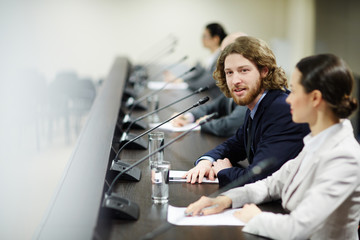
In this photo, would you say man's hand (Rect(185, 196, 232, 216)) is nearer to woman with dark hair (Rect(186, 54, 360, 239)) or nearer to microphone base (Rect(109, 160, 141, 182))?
woman with dark hair (Rect(186, 54, 360, 239))

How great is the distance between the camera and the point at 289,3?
8.98m

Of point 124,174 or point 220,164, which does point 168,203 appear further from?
point 220,164

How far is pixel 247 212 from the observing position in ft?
4.71

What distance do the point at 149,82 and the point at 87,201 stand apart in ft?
12.8

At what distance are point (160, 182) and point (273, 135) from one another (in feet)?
1.60

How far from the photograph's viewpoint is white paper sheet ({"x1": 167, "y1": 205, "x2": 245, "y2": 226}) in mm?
1425

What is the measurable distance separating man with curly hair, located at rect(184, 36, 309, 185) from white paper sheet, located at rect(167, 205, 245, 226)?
0.29 meters

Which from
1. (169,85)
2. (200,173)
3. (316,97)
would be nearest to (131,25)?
(169,85)

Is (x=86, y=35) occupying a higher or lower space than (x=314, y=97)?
higher

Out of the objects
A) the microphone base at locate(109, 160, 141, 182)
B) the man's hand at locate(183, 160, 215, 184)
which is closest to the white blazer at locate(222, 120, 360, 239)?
the man's hand at locate(183, 160, 215, 184)

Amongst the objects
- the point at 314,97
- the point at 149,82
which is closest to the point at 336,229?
the point at 314,97

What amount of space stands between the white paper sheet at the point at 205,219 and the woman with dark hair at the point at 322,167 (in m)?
0.04

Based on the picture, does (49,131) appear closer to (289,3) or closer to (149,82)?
(149,82)

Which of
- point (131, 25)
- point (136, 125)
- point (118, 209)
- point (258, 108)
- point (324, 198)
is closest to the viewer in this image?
point (324, 198)
